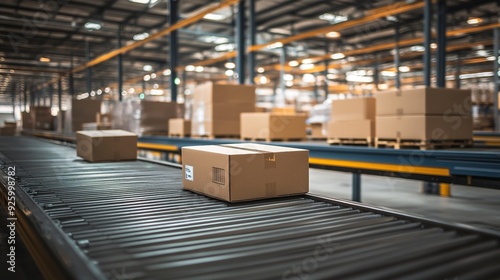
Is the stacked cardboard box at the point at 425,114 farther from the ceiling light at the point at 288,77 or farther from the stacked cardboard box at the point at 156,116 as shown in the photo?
the ceiling light at the point at 288,77

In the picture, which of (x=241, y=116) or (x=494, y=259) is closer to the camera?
(x=494, y=259)

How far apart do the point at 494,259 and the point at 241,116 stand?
508 centimetres

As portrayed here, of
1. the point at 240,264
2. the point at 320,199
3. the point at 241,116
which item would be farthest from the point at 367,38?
the point at 240,264

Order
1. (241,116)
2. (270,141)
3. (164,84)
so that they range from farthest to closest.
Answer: (164,84) < (241,116) < (270,141)

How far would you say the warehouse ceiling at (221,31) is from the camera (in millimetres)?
11617

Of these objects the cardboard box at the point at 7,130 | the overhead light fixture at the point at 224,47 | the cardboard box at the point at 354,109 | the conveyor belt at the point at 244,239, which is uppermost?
the overhead light fixture at the point at 224,47

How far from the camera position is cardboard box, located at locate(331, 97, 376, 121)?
489cm

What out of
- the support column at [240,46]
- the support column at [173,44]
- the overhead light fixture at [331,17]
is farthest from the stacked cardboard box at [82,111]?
the overhead light fixture at [331,17]

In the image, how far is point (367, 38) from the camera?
52.4ft

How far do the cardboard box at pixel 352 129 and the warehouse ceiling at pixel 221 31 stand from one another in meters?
3.14

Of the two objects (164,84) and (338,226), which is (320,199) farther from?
Answer: (164,84)

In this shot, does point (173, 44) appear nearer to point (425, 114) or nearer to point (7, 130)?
point (425, 114)

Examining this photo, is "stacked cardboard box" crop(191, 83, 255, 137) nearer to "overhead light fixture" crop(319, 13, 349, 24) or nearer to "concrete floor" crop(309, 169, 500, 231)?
"concrete floor" crop(309, 169, 500, 231)

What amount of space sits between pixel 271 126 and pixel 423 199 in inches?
118
